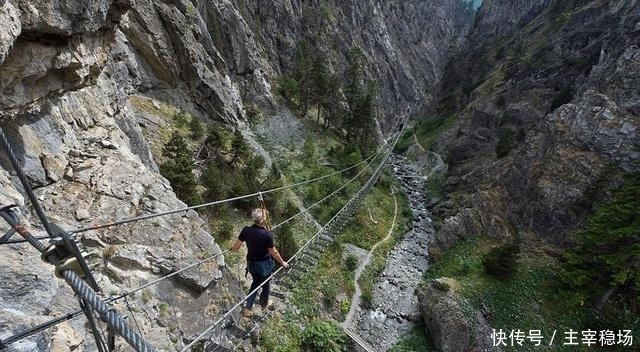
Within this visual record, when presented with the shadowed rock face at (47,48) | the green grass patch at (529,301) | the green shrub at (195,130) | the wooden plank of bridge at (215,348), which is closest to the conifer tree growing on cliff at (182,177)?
the shadowed rock face at (47,48)

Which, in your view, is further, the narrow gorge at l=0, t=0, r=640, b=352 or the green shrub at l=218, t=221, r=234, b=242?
the green shrub at l=218, t=221, r=234, b=242

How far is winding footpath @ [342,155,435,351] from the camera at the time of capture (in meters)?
20.6

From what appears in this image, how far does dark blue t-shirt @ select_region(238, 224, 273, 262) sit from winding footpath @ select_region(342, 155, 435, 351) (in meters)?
12.6

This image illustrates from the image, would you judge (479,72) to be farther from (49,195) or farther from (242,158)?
(49,195)


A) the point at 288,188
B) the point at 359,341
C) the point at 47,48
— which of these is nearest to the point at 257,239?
the point at 47,48

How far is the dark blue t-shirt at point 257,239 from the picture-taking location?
360 inches

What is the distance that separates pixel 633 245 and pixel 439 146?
40037 mm

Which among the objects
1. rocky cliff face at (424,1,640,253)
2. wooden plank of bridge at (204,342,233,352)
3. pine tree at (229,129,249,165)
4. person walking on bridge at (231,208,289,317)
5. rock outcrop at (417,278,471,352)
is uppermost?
rocky cliff face at (424,1,640,253)

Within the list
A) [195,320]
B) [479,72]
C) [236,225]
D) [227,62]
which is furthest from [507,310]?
[479,72]

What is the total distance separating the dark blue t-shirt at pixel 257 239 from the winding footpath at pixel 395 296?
12567 mm

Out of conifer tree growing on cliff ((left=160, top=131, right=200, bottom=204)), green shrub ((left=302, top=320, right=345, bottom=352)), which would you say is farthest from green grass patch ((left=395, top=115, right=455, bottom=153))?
conifer tree growing on cliff ((left=160, top=131, right=200, bottom=204))

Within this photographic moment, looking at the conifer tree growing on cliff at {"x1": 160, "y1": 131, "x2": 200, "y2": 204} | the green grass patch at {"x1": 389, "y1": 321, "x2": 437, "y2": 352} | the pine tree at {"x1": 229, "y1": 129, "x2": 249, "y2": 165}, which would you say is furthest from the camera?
the pine tree at {"x1": 229, "y1": 129, "x2": 249, "y2": 165}

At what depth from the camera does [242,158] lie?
24.8 meters

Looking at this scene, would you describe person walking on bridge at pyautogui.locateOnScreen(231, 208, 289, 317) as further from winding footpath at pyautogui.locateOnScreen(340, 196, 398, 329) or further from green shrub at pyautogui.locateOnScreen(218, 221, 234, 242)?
winding footpath at pyautogui.locateOnScreen(340, 196, 398, 329)
